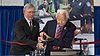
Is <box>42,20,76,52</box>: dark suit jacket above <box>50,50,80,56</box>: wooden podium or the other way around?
above

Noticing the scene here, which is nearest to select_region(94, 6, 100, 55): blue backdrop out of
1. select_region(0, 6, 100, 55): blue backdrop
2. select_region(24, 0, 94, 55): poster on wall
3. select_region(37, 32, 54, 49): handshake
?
select_region(0, 6, 100, 55): blue backdrop

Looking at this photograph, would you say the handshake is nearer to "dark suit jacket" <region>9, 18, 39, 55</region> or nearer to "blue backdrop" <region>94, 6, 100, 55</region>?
"dark suit jacket" <region>9, 18, 39, 55</region>

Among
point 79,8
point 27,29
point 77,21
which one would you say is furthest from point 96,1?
point 27,29

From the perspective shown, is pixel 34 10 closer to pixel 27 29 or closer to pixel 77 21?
pixel 27 29

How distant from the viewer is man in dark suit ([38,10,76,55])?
3231 mm

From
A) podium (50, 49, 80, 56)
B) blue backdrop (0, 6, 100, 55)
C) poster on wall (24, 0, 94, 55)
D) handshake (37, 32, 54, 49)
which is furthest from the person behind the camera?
blue backdrop (0, 6, 100, 55)

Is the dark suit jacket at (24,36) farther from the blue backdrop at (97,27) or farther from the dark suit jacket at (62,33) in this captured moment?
the blue backdrop at (97,27)

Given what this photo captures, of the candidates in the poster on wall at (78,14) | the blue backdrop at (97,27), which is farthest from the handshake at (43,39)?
the blue backdrop at (97,27)

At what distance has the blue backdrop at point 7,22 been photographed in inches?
138

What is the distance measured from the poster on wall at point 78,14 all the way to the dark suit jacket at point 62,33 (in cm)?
11

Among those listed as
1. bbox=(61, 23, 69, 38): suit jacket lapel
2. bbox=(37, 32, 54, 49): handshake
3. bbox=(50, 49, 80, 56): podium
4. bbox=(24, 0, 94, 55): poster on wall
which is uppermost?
bbox=(24, 0, 94, 55): poster on wall

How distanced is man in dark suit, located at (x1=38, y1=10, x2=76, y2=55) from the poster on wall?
10 cm

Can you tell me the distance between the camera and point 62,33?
3.28m

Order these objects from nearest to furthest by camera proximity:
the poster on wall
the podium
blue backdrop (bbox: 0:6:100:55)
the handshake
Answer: the podium
the handshake
the poster on wall
blue backdrop (bbox: 0:6:100:55)
